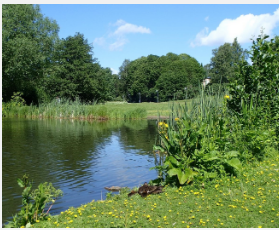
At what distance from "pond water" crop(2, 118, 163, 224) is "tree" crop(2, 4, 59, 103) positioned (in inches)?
769

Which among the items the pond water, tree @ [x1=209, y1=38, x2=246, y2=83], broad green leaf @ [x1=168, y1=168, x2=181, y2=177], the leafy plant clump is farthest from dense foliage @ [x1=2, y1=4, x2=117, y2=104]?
the leafy plant clump

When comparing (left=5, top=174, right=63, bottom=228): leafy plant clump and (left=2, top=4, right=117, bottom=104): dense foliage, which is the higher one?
(left=2, top=4, right=117, bottom=104): dense foliage

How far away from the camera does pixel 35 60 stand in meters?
35.8

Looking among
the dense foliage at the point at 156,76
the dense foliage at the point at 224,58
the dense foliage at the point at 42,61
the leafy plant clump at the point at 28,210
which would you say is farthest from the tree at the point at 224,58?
the leafy plant clump at the point at 28,210

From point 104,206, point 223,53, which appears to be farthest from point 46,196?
point 223,53

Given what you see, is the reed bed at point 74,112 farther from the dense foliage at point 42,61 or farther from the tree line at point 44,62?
the tree line at point 44,62

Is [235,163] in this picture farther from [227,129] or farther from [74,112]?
[74,112]

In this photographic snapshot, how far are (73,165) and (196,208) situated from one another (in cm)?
663

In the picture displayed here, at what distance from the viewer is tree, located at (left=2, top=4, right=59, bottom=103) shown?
3384 cm

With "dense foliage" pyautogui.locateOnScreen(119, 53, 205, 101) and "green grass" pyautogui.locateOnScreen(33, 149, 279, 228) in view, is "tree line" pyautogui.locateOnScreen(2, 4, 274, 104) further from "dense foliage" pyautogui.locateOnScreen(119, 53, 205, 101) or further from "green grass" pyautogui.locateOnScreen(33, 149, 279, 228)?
"green grass" pyautogui.locateOnScreen(33, 149, 279, 228)

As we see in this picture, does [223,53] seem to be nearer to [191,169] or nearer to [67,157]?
[67,157]

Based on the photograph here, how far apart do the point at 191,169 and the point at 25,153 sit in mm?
8453

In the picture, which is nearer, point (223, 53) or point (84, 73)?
point (84, 73)

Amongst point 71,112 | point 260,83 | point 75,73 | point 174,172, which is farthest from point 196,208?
point 75,73
